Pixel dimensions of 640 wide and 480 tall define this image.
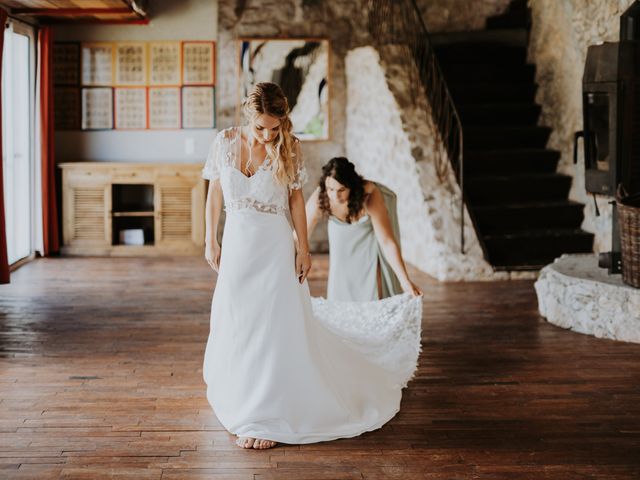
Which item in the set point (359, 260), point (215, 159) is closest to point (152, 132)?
point (359, 260)

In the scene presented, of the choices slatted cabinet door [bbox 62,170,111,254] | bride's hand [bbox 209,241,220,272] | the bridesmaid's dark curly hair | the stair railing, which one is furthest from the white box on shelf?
bride's hand [bbox 209,241,220,272]

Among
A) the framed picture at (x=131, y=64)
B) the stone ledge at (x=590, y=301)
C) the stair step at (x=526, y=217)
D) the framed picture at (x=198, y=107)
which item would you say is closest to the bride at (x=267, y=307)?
the stone ledge at (x=590, y=301)

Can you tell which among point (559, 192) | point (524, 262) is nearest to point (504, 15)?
point (559, 192)

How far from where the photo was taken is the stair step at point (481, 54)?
30.2 feet

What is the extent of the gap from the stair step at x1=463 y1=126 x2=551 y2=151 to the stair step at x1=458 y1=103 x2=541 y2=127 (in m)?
0.21

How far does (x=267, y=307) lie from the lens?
3625 mm

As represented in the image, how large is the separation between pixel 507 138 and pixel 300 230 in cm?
527

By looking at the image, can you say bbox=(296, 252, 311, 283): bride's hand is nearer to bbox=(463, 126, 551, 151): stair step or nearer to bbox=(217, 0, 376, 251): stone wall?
bbox=(463, 126, 551, 151): stair step

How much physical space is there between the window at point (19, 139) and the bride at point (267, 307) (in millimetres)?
5008

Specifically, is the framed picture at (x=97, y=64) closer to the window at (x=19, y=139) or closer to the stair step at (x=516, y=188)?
the window at (x=19, y=139)

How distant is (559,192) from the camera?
817cm

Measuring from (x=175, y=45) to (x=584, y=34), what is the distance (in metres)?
4.36

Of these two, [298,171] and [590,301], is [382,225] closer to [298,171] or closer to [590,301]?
[298,171]

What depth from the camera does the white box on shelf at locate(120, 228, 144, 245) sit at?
9.16 meters
